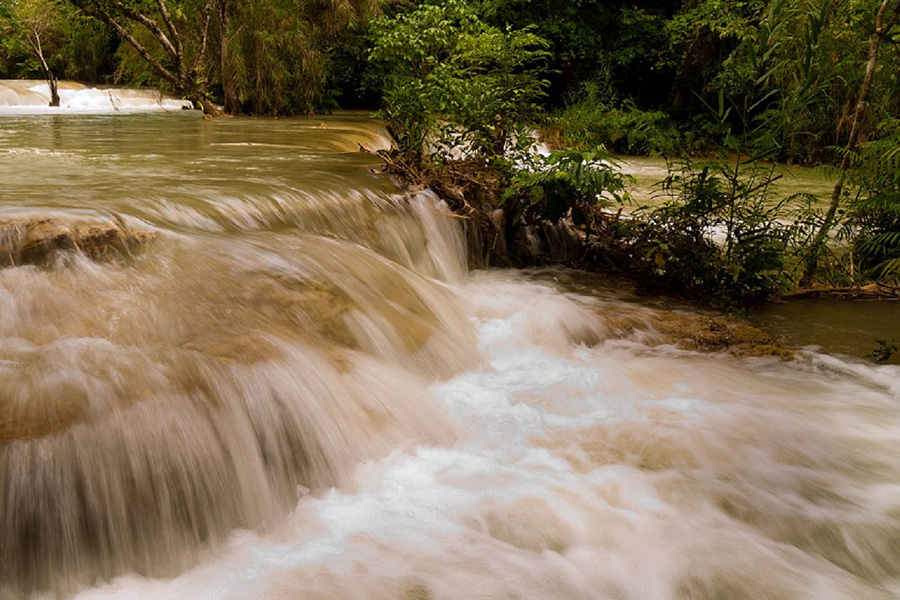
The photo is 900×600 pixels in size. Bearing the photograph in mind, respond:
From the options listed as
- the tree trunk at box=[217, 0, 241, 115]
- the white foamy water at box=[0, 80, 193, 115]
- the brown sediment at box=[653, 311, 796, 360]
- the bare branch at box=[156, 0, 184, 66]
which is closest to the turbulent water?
the brown sediment at box=[653, 311, 796, 360]

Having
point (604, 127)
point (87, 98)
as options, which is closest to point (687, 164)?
point (604, 127)

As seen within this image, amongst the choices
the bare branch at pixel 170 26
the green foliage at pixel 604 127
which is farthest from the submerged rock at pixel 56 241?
the bare branch at pixel 170 26

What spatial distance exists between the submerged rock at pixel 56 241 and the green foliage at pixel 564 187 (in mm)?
2851

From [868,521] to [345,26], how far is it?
1416 cm

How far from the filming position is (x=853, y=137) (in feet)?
14.5

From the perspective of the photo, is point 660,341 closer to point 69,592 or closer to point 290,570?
point 290,570

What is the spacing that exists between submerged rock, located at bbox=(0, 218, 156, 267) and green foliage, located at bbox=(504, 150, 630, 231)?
9.35 ft

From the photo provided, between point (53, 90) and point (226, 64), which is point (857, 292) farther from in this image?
point (53, 90)

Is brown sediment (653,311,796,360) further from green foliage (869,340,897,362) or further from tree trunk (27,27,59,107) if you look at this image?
tree trunk (27,27,59,107)

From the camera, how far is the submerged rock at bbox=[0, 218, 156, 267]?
9.12 ft

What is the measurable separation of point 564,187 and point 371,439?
9.52 ft

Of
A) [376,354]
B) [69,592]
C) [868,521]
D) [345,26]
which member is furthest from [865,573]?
[345,26]

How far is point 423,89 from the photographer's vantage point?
18.5 ft

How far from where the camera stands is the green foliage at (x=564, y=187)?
4.78m
